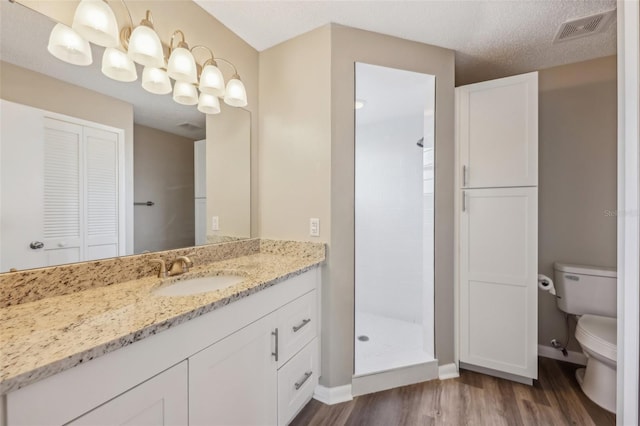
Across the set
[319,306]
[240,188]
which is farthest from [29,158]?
[319,306]

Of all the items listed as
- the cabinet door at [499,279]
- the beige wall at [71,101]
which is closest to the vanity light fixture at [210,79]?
the beige wall at [71,101]

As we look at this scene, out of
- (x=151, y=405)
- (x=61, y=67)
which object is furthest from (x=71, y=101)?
(x=151, y=405)

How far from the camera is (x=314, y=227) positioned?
1685mm

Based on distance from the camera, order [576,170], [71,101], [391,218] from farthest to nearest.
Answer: [391,218] < [576,170] < [71,101]

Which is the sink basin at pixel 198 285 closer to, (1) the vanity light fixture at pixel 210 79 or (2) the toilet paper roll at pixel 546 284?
(1) the vanity light fixture at pixel 210 79

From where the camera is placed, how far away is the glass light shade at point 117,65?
3.65 ft

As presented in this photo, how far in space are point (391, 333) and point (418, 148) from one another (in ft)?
5.98

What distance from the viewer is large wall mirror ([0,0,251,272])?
89 cm

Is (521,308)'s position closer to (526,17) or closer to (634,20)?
(634,20)

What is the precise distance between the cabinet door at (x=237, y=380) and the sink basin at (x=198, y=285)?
29cm

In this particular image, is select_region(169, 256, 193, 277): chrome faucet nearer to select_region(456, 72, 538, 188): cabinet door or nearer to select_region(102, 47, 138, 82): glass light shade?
select_region(102, 47, 138, 82): glass light shade

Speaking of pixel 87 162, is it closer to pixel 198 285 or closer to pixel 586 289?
pixel 198 285

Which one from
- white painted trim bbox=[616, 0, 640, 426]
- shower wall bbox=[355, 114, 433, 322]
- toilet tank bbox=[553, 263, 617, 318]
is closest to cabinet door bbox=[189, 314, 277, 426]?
white painted trim bbox=[616, 0, 640, 426]

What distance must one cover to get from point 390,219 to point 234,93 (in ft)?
6.33
